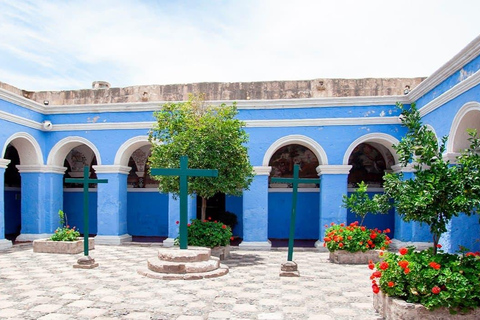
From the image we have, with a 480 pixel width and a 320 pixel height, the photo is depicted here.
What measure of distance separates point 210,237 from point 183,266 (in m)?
2.16

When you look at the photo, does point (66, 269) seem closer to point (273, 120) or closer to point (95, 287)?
point (95, 287)

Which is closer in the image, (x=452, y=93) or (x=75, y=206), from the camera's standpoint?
(x=452, y=93)

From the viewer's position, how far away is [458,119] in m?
8.30

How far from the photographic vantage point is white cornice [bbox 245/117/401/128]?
11.5m

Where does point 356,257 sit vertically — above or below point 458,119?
below

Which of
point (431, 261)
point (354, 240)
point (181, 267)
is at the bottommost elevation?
point (181, 267)

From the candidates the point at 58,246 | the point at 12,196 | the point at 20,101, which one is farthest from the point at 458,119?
the point at 12,196

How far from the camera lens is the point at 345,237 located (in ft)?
30.3

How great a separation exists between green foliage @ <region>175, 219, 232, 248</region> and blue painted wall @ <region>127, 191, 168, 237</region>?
5175 millimetres

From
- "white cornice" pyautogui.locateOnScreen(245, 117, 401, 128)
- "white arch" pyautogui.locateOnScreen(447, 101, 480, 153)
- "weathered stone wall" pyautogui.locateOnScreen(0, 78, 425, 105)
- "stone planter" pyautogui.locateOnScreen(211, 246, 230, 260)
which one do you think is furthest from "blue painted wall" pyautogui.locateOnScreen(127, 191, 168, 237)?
"white arch" pyautogui.locateOnScreen(447, 101, 480, 153)

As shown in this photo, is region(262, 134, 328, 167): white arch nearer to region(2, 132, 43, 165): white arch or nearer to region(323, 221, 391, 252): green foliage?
region(323, 221, 391, 252): green foliage

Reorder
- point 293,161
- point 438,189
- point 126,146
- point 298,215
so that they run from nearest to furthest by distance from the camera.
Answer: point 438,189 < point 126,146 < point 298,215 < point 293,161

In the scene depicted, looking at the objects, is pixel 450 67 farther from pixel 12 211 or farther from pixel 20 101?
pixel 12 211

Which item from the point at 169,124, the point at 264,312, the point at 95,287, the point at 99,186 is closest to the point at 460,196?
the point at 264,312
